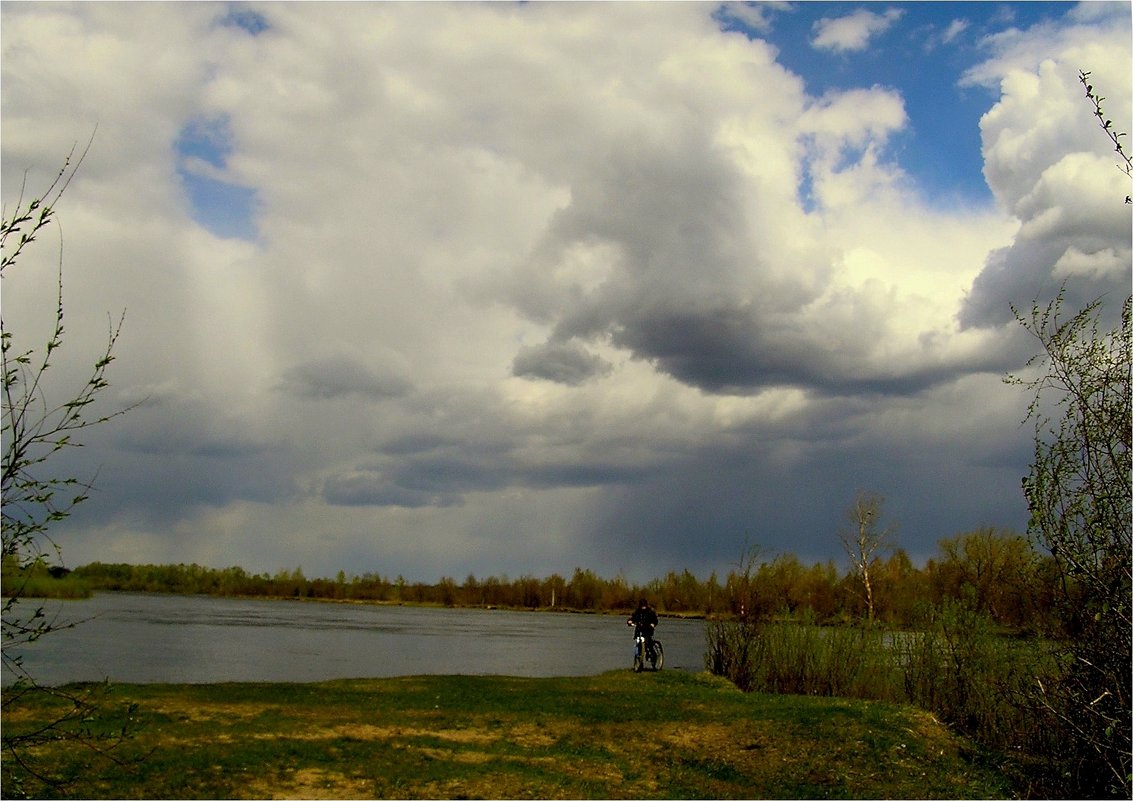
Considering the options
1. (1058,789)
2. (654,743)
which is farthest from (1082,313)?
(654,743)

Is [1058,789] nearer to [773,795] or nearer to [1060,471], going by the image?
[773,795]

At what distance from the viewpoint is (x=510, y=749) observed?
55.1 feet

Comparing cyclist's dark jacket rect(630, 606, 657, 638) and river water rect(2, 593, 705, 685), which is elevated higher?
cyclist's dark jacket rect(630, 606, 657, 638)

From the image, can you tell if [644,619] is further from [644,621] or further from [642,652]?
[642,652]

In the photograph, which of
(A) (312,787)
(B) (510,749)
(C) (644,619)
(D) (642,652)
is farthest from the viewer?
(D) (642,652)

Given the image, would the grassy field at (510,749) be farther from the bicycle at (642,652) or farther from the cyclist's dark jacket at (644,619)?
the cyclist's dark jacket at (644,619)

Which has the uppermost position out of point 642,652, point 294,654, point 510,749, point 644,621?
point 644,621

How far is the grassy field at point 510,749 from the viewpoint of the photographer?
45.9 ft

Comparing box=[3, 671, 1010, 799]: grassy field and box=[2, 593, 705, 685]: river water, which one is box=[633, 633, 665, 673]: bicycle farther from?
box=[3, 671, 1010, 799]: grassy field

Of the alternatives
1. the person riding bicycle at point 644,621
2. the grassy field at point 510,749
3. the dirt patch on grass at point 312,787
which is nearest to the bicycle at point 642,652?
the person riding bicycle at point 644,621

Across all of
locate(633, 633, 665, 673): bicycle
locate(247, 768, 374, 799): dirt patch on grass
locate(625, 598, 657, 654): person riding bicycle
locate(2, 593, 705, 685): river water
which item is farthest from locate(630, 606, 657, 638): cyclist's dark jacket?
locate(247, 768, 374, 799): dirt patch on grass

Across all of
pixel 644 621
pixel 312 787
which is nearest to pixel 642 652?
pixel 644 621

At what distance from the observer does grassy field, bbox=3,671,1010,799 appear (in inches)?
551

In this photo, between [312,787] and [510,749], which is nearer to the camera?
[312,787]
